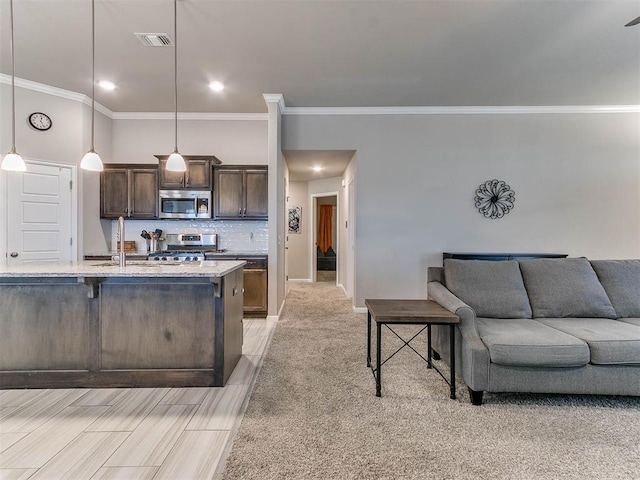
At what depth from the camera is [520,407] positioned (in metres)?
2.21

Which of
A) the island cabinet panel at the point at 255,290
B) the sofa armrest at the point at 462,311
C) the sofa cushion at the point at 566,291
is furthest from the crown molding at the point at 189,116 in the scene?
the sofa cushion at the point at 566,291

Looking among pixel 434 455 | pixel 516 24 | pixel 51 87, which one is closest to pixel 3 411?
pixel 434 455

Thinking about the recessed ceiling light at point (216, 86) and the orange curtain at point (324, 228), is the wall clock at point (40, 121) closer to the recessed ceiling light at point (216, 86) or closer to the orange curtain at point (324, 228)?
the recessed ceiling light at point (216, 86)

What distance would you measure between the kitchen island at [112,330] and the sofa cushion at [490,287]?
2.01 metres

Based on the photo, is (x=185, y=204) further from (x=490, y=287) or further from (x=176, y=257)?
(x=490, y=287)

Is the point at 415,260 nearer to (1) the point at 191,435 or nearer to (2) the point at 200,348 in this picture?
(2) the point at 200,348

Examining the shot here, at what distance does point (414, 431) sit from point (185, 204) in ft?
13.3

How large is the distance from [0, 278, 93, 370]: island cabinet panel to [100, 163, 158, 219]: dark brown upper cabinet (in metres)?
2.41

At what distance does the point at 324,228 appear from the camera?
32.6 ft

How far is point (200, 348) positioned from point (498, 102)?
4821 mm

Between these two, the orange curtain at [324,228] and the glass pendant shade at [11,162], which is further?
the orange curtain at [324,228]

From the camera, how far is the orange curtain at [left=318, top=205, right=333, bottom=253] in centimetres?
991

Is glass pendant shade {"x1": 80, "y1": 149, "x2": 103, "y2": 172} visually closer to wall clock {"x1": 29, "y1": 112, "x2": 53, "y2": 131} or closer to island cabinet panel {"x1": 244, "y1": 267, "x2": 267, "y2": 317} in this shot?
island cabinet panel {"x1": 244, "y1": 267, "x2": 267, "y2": 317}

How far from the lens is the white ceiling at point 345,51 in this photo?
8.82 ft
